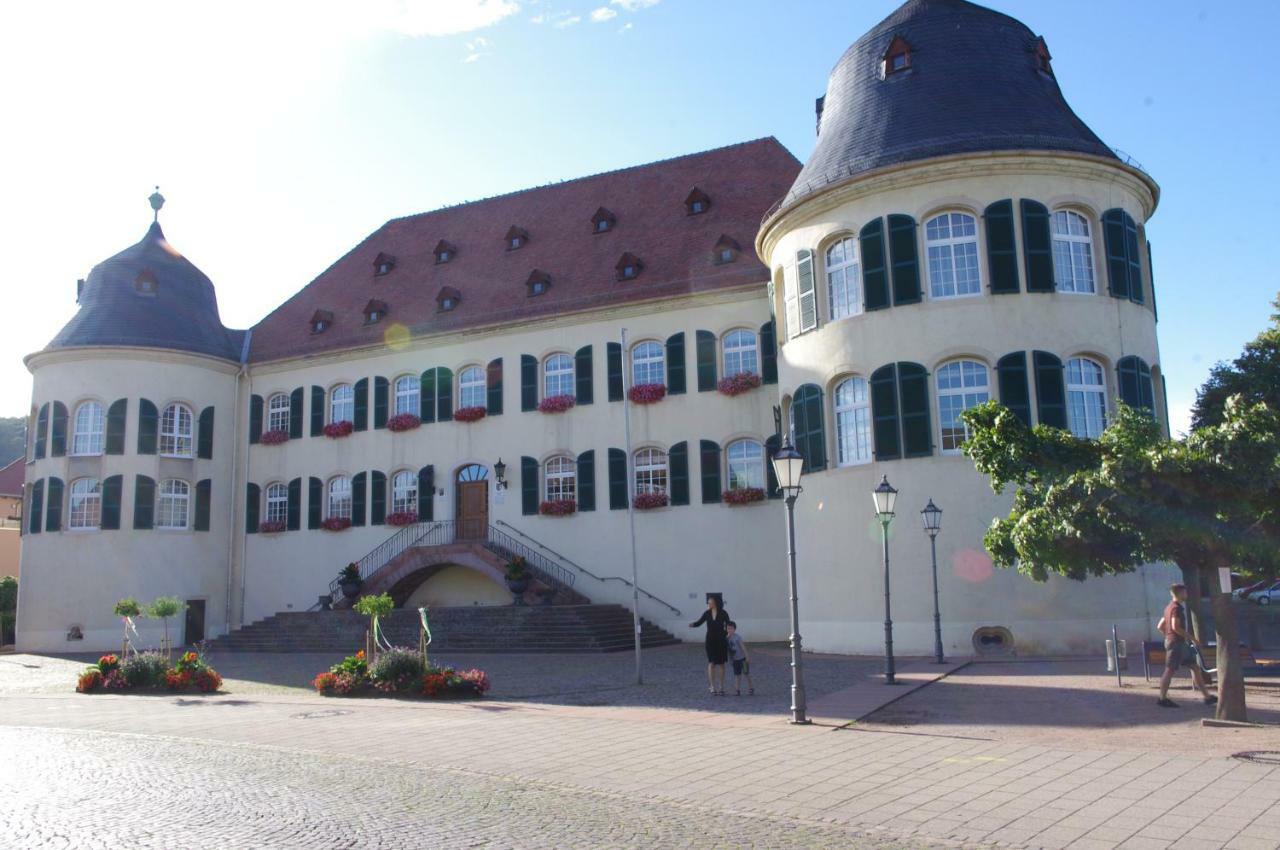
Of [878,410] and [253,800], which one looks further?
[878,410]

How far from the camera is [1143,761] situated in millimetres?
9305

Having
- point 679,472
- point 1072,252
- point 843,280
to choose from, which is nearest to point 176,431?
point 679,472

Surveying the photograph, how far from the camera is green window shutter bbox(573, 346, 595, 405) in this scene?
1129 inches

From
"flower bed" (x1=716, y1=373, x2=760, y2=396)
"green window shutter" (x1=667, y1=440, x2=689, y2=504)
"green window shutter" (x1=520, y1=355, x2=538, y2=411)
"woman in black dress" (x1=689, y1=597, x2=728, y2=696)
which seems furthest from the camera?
"green window shutter" (x1=520, y1=355, x2=538, y2=411)

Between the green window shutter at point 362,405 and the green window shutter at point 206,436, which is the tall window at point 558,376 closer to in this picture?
the green window shutter at point 362,405

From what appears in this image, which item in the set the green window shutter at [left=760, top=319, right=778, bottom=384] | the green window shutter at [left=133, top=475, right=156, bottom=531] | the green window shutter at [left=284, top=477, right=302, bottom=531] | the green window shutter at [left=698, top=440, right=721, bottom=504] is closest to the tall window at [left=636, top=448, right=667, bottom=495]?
the green window shutter at [left=698, top=440, right=721, bottom=504]

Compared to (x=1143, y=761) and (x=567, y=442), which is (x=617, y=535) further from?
(x=1143, y=761)

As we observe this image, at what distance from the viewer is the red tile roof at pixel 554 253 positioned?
93.9ft

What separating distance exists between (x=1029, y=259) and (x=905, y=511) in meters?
5.33

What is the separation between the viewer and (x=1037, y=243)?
67.8 feet

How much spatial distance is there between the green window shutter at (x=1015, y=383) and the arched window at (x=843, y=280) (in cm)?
302

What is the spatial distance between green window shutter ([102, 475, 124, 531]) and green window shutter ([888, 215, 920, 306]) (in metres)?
23.1

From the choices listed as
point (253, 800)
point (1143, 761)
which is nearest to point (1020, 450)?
point (1143, 761)

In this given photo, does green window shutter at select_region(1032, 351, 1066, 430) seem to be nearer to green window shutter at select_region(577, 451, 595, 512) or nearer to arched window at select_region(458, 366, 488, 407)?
green window shutter at select_region(577, 451, 595, 512)
